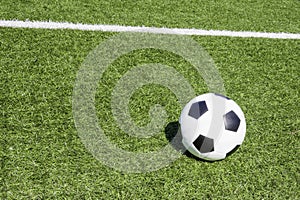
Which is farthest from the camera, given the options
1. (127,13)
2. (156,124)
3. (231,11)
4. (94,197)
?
(231,11)

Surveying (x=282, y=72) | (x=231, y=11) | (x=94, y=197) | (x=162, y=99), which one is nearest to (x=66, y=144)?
(x=94, y=197)

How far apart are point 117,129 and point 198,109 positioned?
76 centimetres

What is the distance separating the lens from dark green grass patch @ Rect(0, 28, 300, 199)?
243 cm

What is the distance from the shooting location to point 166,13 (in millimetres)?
4465

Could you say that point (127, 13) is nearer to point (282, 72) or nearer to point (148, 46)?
point (148, 46)

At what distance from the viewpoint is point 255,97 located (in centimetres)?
332

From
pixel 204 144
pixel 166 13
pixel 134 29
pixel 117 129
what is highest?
pixel 166 13

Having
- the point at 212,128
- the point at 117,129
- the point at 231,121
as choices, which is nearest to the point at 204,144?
the point at 212,128

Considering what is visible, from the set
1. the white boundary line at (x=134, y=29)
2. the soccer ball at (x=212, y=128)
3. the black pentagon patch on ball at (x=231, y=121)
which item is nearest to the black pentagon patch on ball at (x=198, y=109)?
the soccer ball at (x=212, y=128)

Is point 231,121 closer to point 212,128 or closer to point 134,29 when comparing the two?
point 212,128

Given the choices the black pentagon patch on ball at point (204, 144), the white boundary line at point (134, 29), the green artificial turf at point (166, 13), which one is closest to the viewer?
the black pentagon patch on ball at point (204, 144)

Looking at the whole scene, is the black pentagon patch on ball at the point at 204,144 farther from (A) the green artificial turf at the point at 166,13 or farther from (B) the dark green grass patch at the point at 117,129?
(A) the green artificial turf at the point at 166,13

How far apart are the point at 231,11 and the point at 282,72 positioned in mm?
1445

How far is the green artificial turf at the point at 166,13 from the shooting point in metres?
4.08
